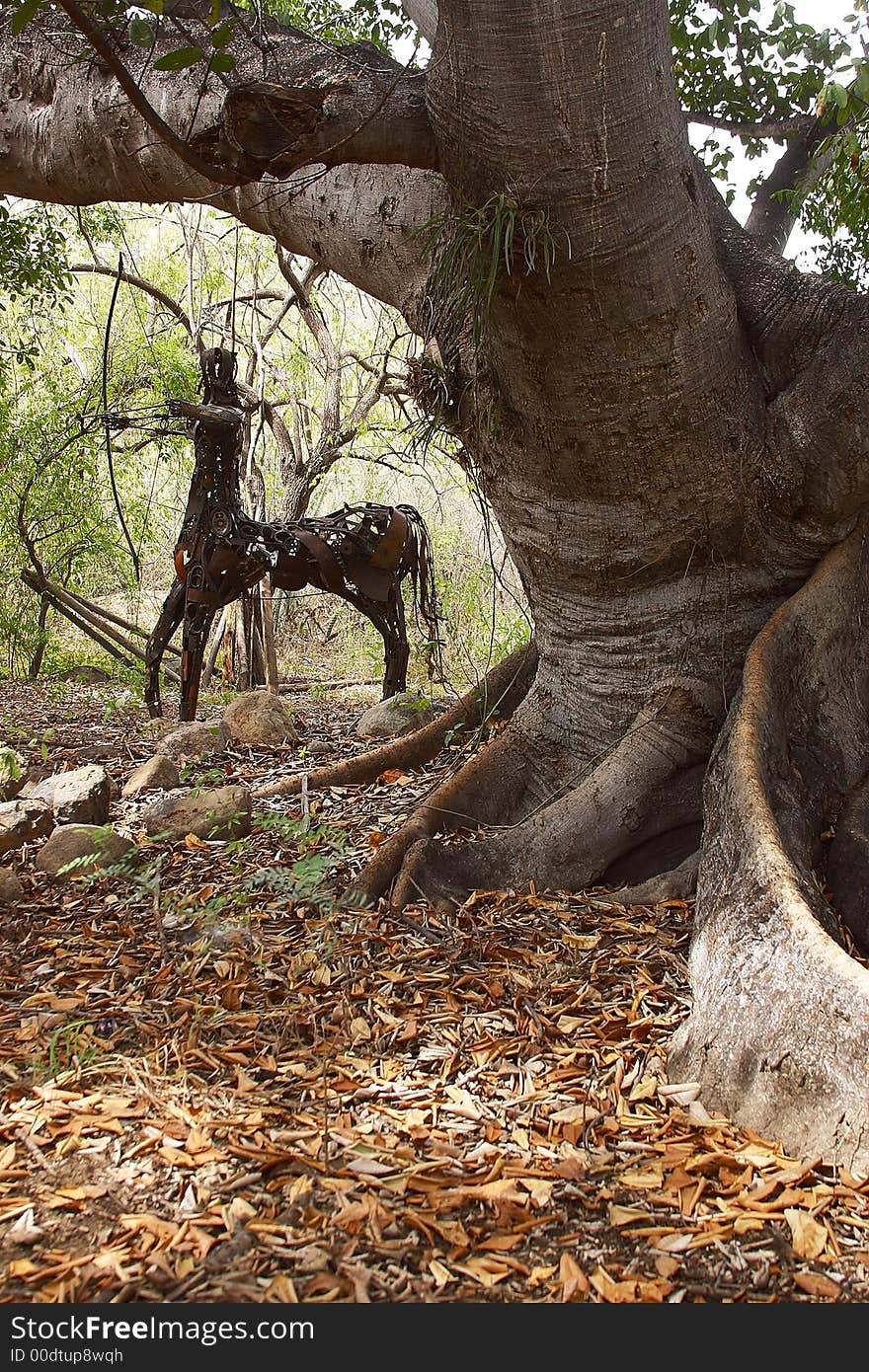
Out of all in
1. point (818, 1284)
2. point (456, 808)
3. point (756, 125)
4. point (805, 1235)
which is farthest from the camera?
point (756, 125)

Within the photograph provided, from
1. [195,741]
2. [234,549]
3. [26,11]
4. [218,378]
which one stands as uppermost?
[218,378]

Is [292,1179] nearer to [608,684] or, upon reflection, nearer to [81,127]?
[608,684]

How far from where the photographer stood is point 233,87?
284 cm

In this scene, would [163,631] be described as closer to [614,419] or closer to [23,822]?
[23,822]

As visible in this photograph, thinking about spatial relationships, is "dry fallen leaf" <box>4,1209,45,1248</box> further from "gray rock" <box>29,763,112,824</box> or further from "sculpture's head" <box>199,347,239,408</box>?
"sculpture's head" <box>199,347,239,408</box>

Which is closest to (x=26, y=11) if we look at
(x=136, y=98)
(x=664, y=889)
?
(x=136, y=98)

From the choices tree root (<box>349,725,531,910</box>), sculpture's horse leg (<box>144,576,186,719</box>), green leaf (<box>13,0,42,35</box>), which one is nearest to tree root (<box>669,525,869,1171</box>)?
tree root (<box>349,725,531,910</box>)

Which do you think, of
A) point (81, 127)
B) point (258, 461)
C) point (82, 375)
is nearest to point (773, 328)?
point (81, 127)

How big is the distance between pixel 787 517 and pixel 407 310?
164cm

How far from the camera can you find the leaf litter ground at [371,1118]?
192 cm

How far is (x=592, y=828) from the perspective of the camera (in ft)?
12.3

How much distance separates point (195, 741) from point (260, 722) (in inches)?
16.6

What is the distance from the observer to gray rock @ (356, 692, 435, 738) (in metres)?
5.98

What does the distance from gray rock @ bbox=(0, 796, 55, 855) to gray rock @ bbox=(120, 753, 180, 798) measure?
0.57m
